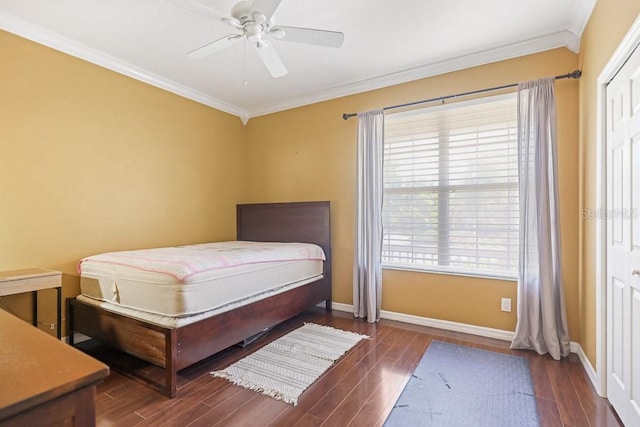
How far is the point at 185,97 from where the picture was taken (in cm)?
370

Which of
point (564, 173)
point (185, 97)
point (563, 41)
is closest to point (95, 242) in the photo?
point (185, 97)

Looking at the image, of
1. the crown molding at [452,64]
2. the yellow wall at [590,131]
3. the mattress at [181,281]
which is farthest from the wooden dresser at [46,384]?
the crown molding at [452,64]

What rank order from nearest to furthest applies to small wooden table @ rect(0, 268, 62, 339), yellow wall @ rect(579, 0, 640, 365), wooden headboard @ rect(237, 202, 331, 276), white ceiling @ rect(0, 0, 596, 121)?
1. yellow wall @ rect(579, 0, 640, 365)
2. small wooden table @ rect(0, 268, 62, 339)
3. white ceiling @ rect(0, 0, 596, 121)
4. wooden headboard @ rect(237, 202, 331, 276)

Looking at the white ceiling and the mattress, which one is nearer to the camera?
the mattress

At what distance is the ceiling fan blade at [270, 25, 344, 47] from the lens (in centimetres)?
199

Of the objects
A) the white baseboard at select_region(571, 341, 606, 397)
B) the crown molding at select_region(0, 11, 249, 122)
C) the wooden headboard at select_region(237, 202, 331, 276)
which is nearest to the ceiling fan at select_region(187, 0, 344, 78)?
the crown molding at select_region(0, 11, 249, 122)

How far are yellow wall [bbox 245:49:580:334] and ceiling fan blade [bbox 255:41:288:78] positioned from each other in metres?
1.35

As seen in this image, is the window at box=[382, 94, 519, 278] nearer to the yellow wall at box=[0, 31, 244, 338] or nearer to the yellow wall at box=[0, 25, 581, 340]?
the yellow wall at box=[0, 25, 581, 340]

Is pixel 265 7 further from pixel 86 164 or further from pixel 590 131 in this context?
pixel 590 131

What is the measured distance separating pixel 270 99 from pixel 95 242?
2490mm

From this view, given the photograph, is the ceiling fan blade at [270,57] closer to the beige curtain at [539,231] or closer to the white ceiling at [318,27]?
the white ceiling at [318,27]

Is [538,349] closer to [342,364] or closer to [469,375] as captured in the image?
[469,375]

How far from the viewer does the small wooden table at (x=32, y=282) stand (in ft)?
6.98

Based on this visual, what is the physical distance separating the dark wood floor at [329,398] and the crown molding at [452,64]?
2.49 m
